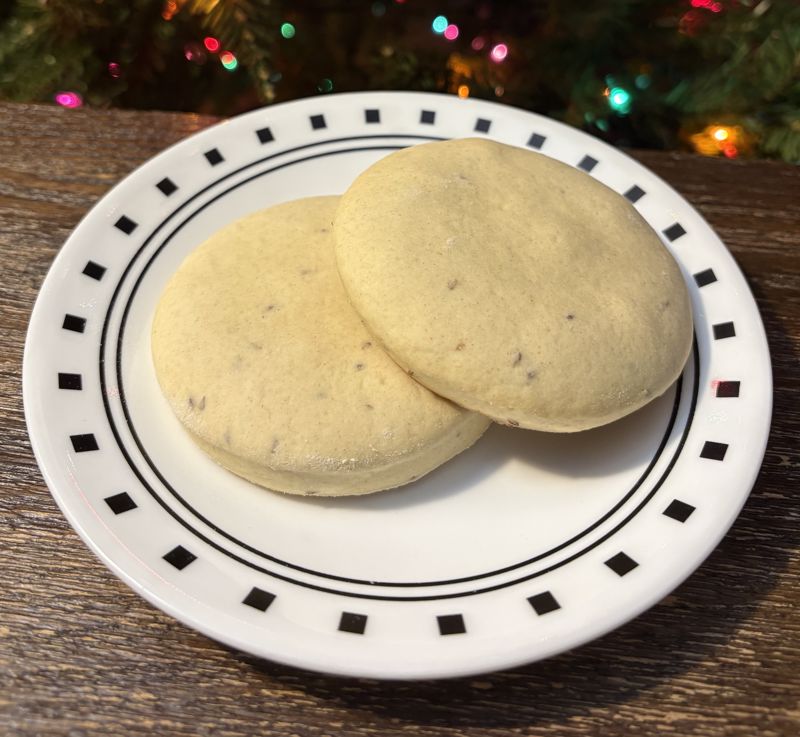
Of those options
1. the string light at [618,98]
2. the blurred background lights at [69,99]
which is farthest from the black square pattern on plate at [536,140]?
the blurred background lights at [69,99]

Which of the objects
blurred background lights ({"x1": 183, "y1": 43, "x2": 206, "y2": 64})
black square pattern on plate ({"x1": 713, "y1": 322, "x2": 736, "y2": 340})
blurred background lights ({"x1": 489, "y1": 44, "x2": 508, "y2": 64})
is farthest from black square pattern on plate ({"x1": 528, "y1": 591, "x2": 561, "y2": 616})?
blurred background lights ({"x1": 183, "y1": 43, "x2": 206, "y2": 64})

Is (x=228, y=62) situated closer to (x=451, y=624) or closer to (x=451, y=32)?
(x=451, y=32)

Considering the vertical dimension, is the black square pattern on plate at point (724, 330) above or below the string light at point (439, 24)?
below

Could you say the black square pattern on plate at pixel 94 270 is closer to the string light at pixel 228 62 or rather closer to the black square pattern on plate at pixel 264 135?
the black square pattern on plate at pixel 264 135

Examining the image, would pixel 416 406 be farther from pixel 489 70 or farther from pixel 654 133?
pixel 654 133

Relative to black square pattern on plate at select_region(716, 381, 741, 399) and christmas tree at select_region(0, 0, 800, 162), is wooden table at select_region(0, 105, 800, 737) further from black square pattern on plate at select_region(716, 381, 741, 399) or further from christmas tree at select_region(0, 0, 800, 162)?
christmas tree at select_region(0, 0, 800, 162)

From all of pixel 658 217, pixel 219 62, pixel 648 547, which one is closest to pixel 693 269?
pixel 658 217
